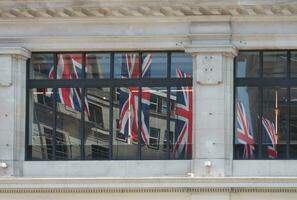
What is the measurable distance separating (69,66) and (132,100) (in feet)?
7.53

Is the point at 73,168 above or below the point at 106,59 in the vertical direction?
below

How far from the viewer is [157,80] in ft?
113

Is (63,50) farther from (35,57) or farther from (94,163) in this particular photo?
(94,163)

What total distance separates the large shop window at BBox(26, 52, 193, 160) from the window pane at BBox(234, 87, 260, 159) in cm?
148

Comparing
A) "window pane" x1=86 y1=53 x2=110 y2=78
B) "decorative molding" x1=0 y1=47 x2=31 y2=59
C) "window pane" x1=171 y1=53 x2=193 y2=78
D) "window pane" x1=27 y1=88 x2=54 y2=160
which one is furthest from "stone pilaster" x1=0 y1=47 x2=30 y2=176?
"window pane" x1=171 y1=53 x2=193 y2=78

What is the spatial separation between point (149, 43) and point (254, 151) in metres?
4.64

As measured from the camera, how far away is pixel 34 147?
115 ft

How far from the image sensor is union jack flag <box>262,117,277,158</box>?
112 ft

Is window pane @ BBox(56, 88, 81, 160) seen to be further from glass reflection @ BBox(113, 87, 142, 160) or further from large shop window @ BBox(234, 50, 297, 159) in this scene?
large shop window @ BBox(234, 50, 297, 159)

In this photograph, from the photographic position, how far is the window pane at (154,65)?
34.6 metres

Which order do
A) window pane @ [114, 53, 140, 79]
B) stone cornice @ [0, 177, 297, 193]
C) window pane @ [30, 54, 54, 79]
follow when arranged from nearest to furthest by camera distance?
stone cornice @ [0, 177, 297, 193]
window pane @ [114, 53, 140, 79]
window pane @ [30, 54, 54, 79]

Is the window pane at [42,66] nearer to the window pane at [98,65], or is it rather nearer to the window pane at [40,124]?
the window pane at [40,124]

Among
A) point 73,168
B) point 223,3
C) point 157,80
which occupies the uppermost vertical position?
point 223,3

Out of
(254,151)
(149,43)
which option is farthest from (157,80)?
(254,151)
